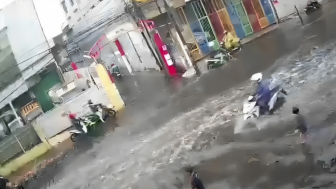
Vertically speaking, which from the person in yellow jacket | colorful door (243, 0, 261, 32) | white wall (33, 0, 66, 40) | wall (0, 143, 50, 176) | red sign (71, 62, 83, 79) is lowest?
wall (0, 143, 50, 176)

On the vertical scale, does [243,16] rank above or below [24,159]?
above

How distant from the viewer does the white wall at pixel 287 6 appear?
4547 mm

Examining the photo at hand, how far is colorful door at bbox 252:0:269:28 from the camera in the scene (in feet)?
14.9

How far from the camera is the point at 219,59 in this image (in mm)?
3840

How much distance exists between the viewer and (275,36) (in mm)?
3936

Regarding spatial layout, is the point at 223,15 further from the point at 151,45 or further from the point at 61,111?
the point at 61,111

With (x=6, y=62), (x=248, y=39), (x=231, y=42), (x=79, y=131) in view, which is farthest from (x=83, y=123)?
(x=248, y=39)

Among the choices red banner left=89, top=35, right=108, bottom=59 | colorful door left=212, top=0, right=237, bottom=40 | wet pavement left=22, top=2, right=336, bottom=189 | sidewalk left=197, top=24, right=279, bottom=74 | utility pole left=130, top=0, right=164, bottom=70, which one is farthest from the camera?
colorful door left=212, top=0, right=237, bottom=40

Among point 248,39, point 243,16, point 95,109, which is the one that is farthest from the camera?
point 243,16

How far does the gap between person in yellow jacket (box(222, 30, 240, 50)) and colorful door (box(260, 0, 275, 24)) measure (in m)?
0.67

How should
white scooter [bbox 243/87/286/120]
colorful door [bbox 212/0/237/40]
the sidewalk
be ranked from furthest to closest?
1. colorful door [bbox 212/0/237/40]
2. the sidewalk
3. white scooter [bbox 243/87/286/120]

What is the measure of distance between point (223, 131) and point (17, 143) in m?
1.75

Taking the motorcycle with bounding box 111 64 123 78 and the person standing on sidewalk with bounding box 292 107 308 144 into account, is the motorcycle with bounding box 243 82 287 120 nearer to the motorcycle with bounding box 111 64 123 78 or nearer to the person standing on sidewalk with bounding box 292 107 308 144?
the person standing on sidewalk with bounding box 292 107 308 144

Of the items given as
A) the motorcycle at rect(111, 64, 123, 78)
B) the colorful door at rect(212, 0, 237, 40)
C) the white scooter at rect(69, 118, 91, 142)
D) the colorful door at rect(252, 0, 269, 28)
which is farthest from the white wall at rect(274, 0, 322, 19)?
the white scooter at rect(69, 118, 91, 142)
